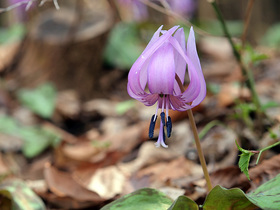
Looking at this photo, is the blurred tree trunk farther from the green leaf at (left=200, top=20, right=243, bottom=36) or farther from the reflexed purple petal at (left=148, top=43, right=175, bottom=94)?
the reflexed purple petal at (left=148, top=43, right=175, bottom=94)

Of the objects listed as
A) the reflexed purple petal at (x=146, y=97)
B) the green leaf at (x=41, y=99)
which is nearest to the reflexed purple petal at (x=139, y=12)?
the green leaf at (x=41, y=99)

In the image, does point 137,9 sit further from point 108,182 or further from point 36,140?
point 108,182

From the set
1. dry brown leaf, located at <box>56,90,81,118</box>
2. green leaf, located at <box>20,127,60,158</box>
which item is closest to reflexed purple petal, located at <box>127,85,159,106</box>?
green leaf, located at <box>20,127,60,158</box>

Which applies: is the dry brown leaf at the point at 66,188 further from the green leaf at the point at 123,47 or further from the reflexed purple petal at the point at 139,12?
the reflexed purple petal at the point at 139,12

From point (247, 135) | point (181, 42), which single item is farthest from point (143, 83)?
point (247, 135)

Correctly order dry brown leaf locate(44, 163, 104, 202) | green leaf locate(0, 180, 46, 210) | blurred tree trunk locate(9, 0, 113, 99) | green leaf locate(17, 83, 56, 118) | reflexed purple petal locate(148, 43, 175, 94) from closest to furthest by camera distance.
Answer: reflexed purple petal locate(148, 43, 175, 94), green leaf locate(0, 180, 46, 210), dry brown leaf locate(44, 163, 104, 202), green leaf locate(17, 83, 56, 118), blurred tree trunk locate(9, 0, 113, 99)

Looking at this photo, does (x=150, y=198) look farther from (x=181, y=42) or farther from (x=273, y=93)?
(x=273, y=93)
